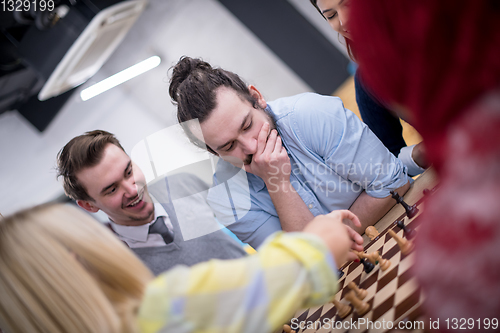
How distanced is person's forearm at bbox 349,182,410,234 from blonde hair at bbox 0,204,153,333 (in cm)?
99

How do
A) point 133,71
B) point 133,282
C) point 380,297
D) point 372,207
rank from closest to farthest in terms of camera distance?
point 133,282 < point 380,297 < point 372,207 < point 133,71

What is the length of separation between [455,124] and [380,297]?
68cm

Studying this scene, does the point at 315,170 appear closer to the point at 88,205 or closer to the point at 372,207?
the point at 372,207

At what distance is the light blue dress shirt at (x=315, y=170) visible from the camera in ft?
4.68

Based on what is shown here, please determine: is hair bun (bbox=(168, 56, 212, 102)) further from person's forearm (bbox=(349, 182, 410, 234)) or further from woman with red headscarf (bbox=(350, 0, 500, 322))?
woman with red headscarf (bbox=(350, 0, 500, 322))

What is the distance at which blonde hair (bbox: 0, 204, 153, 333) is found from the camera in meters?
0.70

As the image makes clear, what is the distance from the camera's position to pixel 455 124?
0.46 metres

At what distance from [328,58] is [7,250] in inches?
156

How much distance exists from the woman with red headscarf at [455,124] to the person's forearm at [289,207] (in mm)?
959

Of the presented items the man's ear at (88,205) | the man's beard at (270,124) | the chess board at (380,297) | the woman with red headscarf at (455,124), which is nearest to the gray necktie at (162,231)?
the man's ear at (88,205)

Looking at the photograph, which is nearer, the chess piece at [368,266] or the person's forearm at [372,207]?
the chess piece at [368,266]

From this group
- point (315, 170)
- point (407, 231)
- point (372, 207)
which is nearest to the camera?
point (407, 231)

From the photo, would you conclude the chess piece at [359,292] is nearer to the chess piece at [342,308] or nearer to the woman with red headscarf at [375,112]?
the chess piece at [342,308]

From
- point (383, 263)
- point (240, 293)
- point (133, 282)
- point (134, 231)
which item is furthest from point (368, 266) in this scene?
point (134, 231)
